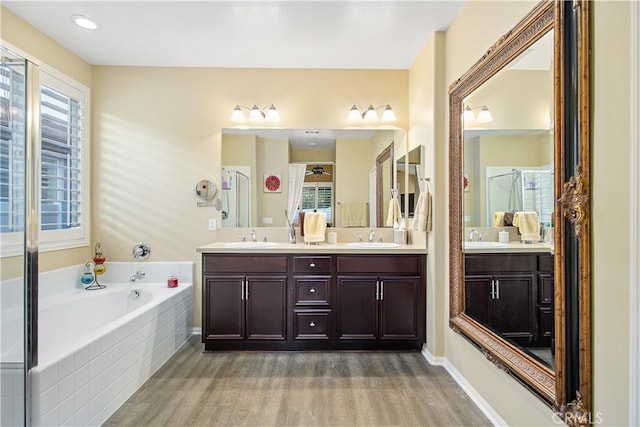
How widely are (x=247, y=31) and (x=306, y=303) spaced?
227 centimetres

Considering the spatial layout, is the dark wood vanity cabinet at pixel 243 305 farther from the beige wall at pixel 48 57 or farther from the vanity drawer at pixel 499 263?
the vanity drawer at pixel 499 263

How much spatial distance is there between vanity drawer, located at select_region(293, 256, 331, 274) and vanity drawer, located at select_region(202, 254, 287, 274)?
0.12m

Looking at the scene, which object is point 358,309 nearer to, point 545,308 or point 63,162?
point 545,308

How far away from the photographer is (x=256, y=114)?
333 cm

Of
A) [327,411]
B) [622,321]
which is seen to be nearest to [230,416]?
[327,411]

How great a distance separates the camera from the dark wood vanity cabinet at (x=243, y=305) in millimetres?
2859

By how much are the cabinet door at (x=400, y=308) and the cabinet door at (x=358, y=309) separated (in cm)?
8

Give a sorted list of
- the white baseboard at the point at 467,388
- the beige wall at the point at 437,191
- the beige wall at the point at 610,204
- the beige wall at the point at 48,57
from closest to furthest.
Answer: the beige wall at the point at 610,204, the white baseboard at the point at 467,388, the beige wall at the point at 48,57, the beige wall at the point at 437,191

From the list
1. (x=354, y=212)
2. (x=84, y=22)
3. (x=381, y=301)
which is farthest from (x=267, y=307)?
(x=84, y=22)

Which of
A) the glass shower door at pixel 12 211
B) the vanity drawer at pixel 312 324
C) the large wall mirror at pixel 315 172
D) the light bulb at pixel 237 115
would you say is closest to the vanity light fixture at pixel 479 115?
the large wall mirror at pixel 315 172

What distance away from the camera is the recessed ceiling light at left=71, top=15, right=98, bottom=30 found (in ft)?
8.29

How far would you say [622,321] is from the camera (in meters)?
1.12

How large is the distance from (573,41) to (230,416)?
98.7 inches

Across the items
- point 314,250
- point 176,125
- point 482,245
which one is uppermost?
point 176,125
